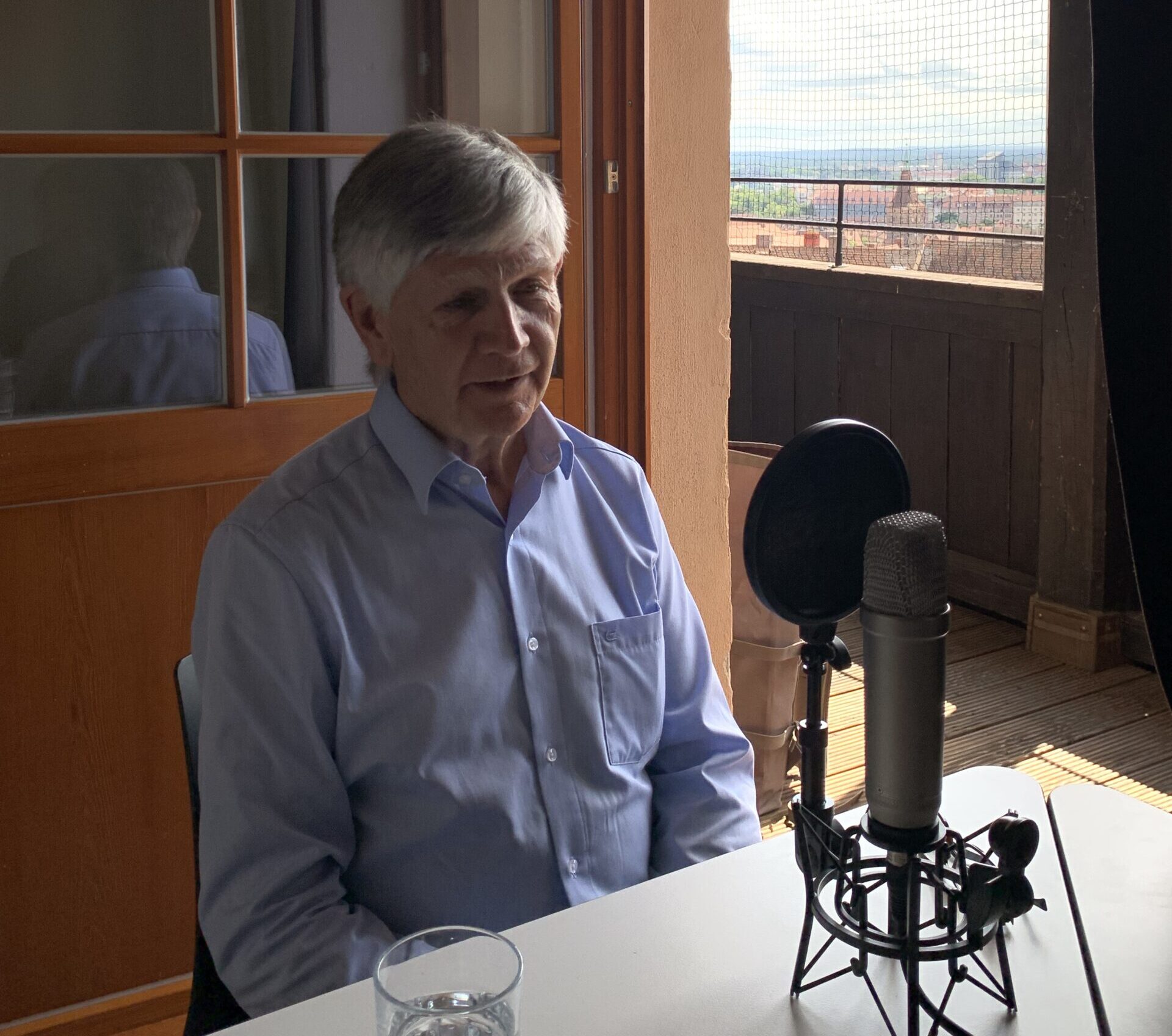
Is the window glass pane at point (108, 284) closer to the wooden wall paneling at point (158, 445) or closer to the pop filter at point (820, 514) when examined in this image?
the wooden wall paneling at point (158, 445)

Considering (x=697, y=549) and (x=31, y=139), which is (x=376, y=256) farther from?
(x=697, y=549)

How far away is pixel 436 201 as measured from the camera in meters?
1.31

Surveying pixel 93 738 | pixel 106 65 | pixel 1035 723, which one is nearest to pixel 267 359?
pixel 106 65

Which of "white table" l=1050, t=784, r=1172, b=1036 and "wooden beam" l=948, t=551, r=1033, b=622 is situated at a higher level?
Answer: "white table" l=1050, t=784, r=1172, b=1036

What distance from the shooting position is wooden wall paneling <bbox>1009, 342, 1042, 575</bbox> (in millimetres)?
4137

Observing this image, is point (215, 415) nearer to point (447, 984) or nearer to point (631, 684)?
point (631, 684)

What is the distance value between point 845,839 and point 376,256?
31.3 inches

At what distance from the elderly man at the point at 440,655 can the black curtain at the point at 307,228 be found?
0.76 meters

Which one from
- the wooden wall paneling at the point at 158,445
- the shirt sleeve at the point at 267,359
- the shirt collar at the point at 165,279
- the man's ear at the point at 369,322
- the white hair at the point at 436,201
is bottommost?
the wooden wall paneling at the point at 158,445

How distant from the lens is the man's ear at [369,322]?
1.42 m

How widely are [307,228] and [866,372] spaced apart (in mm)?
3038

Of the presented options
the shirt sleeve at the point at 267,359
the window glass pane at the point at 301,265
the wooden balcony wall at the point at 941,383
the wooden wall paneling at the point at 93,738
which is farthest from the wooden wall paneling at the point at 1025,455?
the wooden wall paneling at the point at 93,738

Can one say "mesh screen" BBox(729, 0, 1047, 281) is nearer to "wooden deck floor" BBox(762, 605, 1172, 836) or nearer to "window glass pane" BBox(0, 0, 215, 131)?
"wooden deck floor" BBox(762, 605, 1172, 836)

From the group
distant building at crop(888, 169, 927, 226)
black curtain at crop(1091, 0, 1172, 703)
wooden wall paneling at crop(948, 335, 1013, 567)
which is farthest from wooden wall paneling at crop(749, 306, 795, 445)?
black curtain at crop(1091, 0, 1172, 703)
